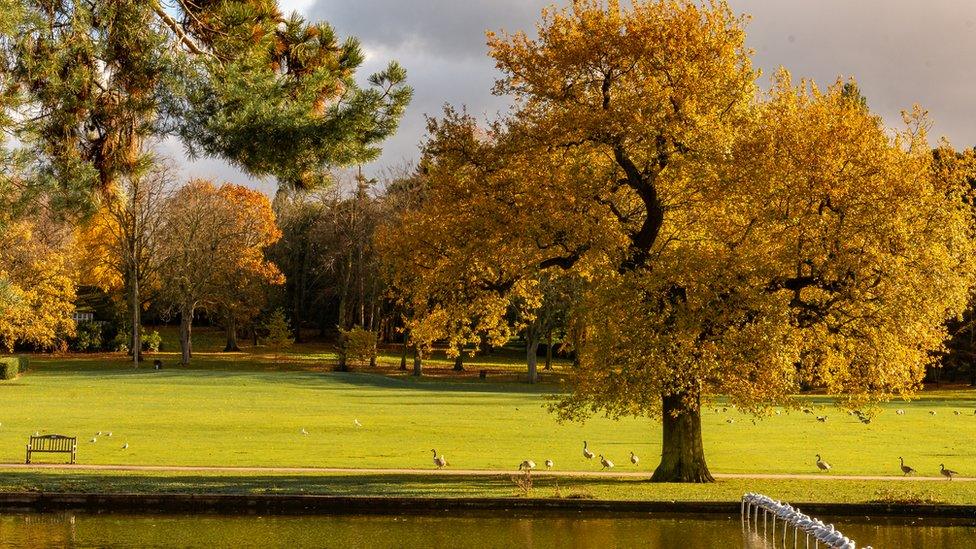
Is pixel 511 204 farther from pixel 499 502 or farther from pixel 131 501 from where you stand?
pixel 131 501

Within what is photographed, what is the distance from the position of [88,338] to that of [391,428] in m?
53.5

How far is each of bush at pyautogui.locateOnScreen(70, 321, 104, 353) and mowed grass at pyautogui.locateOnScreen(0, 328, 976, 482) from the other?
51.3ft

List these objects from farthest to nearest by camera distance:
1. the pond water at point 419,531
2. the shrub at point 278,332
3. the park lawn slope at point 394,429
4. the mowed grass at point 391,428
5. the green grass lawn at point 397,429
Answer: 1. the shrub at point 278,332
2. the mowed grass at point 391,428
3. the park lawn slope at point 394,429
4. the green grass lawn at point 397,429
5. the pond water at point 419,531

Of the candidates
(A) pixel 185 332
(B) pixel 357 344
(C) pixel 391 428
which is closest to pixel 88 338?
(A) pixel 185 332

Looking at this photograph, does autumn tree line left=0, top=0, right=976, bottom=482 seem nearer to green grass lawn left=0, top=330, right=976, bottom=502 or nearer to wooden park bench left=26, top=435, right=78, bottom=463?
green grass lawn left=0, top=330, right=976, bottom=502

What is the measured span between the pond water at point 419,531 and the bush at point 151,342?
70808 mm

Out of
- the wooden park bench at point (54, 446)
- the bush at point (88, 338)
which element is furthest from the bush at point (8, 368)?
the wooden park bench at point (54, 446)

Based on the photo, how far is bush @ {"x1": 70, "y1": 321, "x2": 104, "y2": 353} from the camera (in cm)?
8888

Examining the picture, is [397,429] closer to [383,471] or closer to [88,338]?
[383,471]

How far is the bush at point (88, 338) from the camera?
8888cm

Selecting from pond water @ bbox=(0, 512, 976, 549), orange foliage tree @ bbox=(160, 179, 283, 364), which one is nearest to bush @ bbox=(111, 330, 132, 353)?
orange foliage tree @ bbox=(160, 179, 283, 364)

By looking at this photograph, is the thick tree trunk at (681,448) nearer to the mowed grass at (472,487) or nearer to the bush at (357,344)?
the mowed grass at (472,487)

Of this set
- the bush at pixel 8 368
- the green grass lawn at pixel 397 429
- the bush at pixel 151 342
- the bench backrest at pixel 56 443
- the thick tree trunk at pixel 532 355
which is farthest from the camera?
the bush at pixel 151 342

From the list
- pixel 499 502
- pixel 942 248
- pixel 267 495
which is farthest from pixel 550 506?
pixel 942 248
